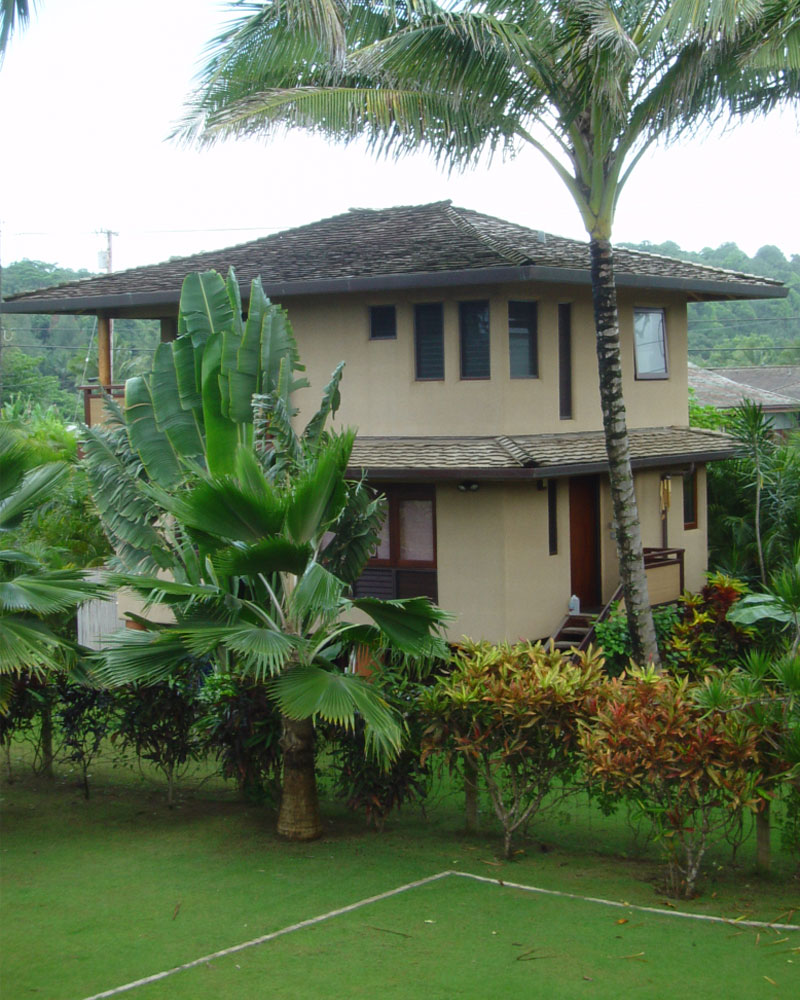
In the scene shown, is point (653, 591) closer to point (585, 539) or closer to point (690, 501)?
point (585, 539)

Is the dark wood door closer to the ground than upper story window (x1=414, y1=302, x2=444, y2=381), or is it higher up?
closer to the ground

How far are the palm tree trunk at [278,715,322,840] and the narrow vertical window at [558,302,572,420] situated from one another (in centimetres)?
871

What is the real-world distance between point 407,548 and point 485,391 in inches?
104

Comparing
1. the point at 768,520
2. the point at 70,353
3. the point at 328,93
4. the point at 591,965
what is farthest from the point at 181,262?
the point at 70,353

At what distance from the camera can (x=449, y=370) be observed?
1745 cm

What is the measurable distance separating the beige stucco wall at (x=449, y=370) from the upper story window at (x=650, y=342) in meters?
0.28

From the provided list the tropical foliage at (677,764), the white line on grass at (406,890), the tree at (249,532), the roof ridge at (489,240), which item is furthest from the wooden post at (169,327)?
the tropical foliage at (677,764)

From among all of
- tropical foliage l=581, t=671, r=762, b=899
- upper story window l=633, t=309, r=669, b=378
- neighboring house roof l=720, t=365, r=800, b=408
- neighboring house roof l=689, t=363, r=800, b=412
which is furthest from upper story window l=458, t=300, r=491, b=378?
neighboring house roof l=720, t=365, r=800, b=408

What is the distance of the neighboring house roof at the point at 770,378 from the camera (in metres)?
46.3

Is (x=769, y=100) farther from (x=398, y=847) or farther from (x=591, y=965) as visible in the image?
(x=591, y=965)

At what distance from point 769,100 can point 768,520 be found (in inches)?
343

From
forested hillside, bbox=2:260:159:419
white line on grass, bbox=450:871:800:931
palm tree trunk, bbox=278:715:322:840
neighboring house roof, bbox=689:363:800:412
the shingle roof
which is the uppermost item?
forested hillside, bbox=2:260:159:419

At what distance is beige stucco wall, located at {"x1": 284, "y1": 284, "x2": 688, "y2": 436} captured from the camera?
17.1 metres

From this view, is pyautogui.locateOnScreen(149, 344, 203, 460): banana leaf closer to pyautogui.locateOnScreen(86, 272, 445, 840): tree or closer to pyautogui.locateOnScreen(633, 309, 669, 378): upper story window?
pyautogui.locateOnScreen(86, 272, 445, 840): tree
